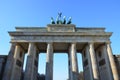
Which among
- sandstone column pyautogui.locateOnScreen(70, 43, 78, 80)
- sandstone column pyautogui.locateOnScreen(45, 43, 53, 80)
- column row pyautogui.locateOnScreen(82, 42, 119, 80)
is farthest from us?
column row pyautogui.locateOnScreen(82, 42, 119, 80)

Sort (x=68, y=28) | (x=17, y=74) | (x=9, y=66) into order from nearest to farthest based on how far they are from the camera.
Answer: (x=9, y=66), (x=17, y=74), (x=68, y=28)

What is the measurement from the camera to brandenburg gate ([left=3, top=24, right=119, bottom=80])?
29.7m

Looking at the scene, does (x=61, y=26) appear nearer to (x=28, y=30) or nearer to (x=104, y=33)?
(x=28, y=30)

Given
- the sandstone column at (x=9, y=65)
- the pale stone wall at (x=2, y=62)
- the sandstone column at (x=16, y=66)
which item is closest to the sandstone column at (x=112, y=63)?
the sandstone column at (x=16, y=66)

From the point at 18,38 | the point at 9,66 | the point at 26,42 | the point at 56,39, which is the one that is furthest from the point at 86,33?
the point at 9,66

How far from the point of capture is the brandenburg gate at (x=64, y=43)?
29703mm

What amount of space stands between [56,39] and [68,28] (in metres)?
5.32

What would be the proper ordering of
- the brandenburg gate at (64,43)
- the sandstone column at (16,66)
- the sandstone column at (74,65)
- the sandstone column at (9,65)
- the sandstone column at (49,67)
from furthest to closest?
the sandstone column at (16,66) < the brandenburg gate at (64,43) < the sandstone column at (74,65) < the sandstone column at (49,67) < the sandstone column at (9,65)

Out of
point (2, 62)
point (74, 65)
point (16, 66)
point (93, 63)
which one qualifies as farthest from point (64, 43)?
point (2, 62)

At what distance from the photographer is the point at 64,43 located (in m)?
33.7

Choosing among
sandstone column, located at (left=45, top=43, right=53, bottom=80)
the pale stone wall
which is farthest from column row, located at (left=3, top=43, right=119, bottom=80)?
the pale stone wall

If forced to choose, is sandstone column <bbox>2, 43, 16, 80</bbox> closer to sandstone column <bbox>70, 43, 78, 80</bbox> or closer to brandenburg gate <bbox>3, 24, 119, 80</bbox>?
brandenburg gate <bbox>3, 24, 119, 80</bbox>

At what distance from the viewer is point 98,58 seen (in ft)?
120

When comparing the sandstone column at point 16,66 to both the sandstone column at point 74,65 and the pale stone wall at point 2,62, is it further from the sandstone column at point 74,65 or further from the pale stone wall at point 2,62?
the sandstone column at point 74,65
